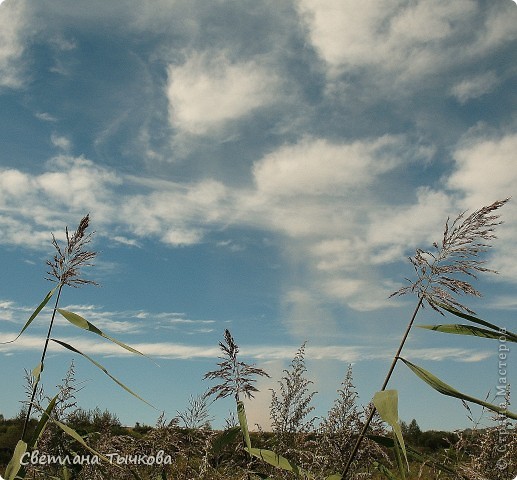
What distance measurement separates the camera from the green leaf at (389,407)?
2889 mm

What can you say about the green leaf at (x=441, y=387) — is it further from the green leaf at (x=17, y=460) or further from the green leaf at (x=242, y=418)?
the green leaf at (x=17, y=460)

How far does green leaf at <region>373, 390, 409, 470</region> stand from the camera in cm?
289

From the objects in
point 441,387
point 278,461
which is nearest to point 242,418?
point 278,461

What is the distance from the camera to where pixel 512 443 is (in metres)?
4.42

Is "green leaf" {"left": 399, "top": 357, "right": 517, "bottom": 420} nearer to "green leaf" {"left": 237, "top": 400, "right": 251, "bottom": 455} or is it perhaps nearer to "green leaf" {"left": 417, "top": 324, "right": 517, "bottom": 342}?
"green leaf" {"left": 417, "top": 324, "right": 517, "bottom": 342}

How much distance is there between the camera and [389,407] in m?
2.98

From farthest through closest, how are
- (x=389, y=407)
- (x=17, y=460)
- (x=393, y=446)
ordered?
(x=17, y=460) < (x=393, y=446) < (x=389, y=407)

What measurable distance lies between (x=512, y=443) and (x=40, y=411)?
3733 millimetres

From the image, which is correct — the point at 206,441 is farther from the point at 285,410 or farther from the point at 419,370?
the point at 419,370

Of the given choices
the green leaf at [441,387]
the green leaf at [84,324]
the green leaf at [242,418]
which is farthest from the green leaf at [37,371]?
the green leaf at [441,387]

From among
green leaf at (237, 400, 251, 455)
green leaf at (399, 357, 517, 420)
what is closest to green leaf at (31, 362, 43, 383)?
green leaf at (237, 400, 251, 455)

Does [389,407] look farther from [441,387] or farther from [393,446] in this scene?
[393,446]

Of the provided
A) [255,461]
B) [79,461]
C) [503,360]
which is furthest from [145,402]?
[503,360]

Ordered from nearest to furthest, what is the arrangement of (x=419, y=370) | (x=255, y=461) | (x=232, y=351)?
(x=419, y=370), (x=232, y=351), (x=255, y=461)
